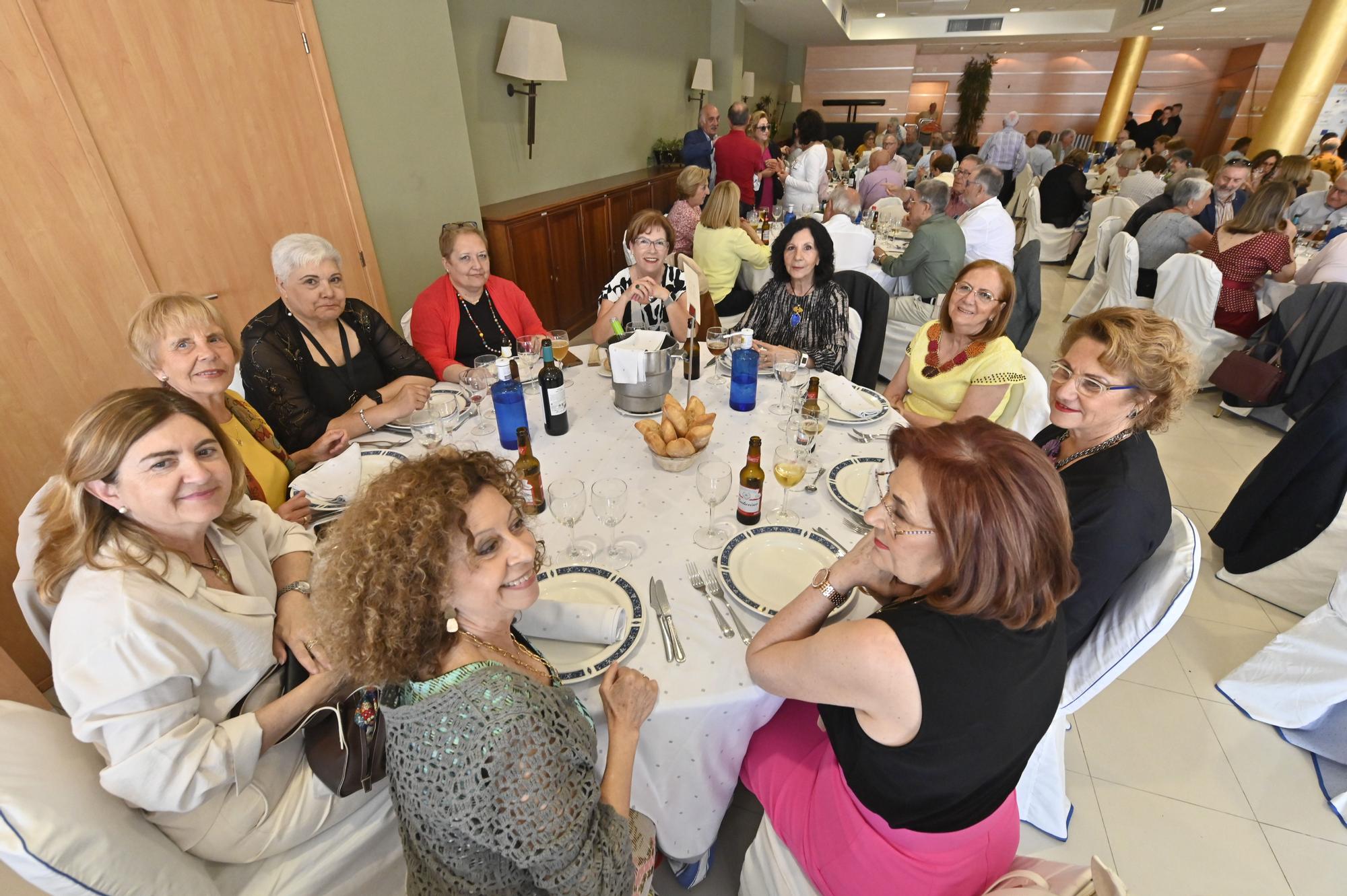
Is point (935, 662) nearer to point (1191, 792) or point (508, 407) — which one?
point (508, 407)

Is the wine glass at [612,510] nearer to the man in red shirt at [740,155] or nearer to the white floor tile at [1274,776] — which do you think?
the white floor tile at [1274,776]

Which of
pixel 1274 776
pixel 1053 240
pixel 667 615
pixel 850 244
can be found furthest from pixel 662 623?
pixel 1053 240

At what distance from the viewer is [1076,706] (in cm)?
148

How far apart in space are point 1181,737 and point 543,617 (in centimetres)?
231

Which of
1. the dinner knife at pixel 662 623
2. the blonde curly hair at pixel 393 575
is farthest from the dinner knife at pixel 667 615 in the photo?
the blonde curly hair at pixel 393 575

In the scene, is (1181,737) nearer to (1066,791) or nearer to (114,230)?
(1066,791)

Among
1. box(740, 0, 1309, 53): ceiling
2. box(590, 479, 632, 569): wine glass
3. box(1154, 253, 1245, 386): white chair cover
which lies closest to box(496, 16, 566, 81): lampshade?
box(590, 479, 632, 569): wine glass

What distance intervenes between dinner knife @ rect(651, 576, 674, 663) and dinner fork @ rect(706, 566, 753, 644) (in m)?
0.13

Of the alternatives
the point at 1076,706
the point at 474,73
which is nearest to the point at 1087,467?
the point at 1076,706

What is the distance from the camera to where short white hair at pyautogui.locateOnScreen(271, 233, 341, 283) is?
2094 millimetres

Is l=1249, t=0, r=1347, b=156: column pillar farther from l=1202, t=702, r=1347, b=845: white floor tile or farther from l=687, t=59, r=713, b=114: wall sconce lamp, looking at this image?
l=1202, t=702, r=1347, b=845: white floor tile

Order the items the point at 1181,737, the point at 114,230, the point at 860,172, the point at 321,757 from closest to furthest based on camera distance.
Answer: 1. the point at 321,757
2. the point at 1181,737
3. the point at 114,230
4. the point at 860,172

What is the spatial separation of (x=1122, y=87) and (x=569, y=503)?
16.7 meters

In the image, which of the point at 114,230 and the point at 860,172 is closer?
the point at 114,230
